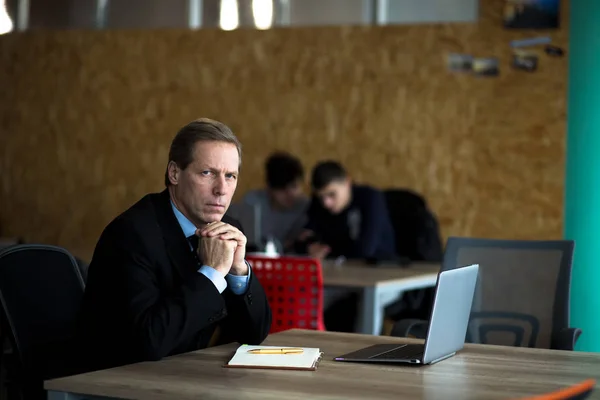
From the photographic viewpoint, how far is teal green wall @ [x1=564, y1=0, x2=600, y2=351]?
5141 millimetres

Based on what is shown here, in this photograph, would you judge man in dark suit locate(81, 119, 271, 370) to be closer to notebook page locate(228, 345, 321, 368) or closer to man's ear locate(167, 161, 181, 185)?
man's ear locate(167, 161, 181, 185)

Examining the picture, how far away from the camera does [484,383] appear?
6.90ft

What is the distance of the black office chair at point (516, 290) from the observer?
11.4 ft

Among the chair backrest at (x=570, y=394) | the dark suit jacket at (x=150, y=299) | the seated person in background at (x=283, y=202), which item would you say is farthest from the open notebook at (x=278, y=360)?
the seated person in background at (x=283, y=202)

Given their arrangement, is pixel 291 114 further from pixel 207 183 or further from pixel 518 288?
pixel 207 183

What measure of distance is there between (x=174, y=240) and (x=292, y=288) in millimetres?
1723

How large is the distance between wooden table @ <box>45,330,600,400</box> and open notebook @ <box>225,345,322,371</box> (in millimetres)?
27

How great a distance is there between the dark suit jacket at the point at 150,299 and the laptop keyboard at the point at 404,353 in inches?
15.3

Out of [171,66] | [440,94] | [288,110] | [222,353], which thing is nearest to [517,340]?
[222,353]

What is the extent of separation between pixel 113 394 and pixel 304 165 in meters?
5.63

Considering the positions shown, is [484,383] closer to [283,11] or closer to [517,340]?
[517,340]

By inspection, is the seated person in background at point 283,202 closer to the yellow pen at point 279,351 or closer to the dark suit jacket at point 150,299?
the dark suit jacket at point 150,299

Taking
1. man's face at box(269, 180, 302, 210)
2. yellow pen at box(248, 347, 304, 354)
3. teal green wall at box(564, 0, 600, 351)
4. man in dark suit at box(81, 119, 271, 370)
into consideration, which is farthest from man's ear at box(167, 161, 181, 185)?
man's face at box(269, 180, 302, 210)

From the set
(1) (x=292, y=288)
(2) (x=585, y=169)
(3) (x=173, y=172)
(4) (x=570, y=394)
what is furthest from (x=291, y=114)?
(4) (x=570, y=394)
